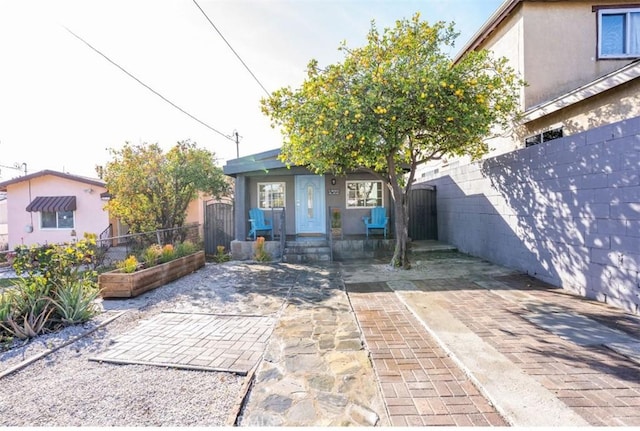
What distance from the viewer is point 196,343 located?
353cm

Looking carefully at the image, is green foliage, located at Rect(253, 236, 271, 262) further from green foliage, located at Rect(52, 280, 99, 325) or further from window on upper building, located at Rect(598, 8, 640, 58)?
window on upper building, located at Rect(598, 8, 640, 58)

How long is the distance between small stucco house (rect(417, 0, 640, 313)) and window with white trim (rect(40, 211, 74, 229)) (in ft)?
55.0

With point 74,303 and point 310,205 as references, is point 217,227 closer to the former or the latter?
point 310,205

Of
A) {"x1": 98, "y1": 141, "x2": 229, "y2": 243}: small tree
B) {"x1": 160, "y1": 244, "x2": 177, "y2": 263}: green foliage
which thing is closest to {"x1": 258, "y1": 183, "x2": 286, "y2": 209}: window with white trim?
{"x1": 98, "y1": 141, "x2": 229, "y2": 243}: small tree

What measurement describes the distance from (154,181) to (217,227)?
264 centimetres

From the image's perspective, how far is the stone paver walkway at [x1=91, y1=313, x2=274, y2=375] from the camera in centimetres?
307

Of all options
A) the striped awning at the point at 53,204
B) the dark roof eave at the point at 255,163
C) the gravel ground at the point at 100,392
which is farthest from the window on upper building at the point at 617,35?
the striped awning at the point at 53,204

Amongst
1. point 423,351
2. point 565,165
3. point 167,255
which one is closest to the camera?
point 423,351

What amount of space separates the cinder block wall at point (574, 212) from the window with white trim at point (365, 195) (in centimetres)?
376

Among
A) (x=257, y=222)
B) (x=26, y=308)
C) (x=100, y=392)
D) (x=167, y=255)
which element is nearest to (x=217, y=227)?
(x=257, y=222)

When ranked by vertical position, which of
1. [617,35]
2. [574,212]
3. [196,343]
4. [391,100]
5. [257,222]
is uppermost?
[617,35]

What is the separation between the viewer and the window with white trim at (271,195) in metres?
11.1

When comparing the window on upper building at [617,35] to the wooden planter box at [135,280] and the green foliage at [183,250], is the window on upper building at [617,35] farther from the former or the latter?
the wooden planter box at [135,280]

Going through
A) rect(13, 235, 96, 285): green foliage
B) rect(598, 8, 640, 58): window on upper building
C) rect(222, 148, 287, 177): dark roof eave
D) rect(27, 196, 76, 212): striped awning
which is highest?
rect(598, 8, 640, 58): window on upper building
